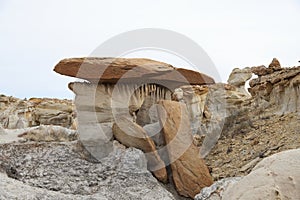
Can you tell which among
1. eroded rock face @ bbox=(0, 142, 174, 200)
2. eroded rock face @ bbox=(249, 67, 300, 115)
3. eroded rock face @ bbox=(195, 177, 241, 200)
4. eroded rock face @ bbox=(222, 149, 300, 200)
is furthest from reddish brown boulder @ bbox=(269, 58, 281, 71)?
eroded rock face @ bbox=(222, 149, 300, 200)

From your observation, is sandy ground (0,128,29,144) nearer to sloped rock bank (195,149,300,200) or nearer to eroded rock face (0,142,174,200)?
eroded rock face (0,142,174,200)

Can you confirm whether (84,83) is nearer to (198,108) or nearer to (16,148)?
(16,148)

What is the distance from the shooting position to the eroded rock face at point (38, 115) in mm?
22484

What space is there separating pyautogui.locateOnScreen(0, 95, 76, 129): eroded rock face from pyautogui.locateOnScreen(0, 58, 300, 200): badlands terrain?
37.0 ft

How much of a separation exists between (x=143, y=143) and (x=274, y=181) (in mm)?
5045

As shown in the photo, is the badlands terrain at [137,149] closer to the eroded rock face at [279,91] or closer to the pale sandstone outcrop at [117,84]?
the pale sandstone outcrop at [117,84]

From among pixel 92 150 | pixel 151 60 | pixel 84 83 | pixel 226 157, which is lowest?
pixel 226 157

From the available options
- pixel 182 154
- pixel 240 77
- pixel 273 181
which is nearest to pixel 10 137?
pixel 182 154

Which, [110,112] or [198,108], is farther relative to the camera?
[198,108]

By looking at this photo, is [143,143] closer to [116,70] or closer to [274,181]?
[116,70]

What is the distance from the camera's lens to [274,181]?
10.4ft

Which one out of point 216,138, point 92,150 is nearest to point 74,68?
point 92,150

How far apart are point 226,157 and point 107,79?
464 centimetres

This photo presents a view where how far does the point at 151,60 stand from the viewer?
992 cm
